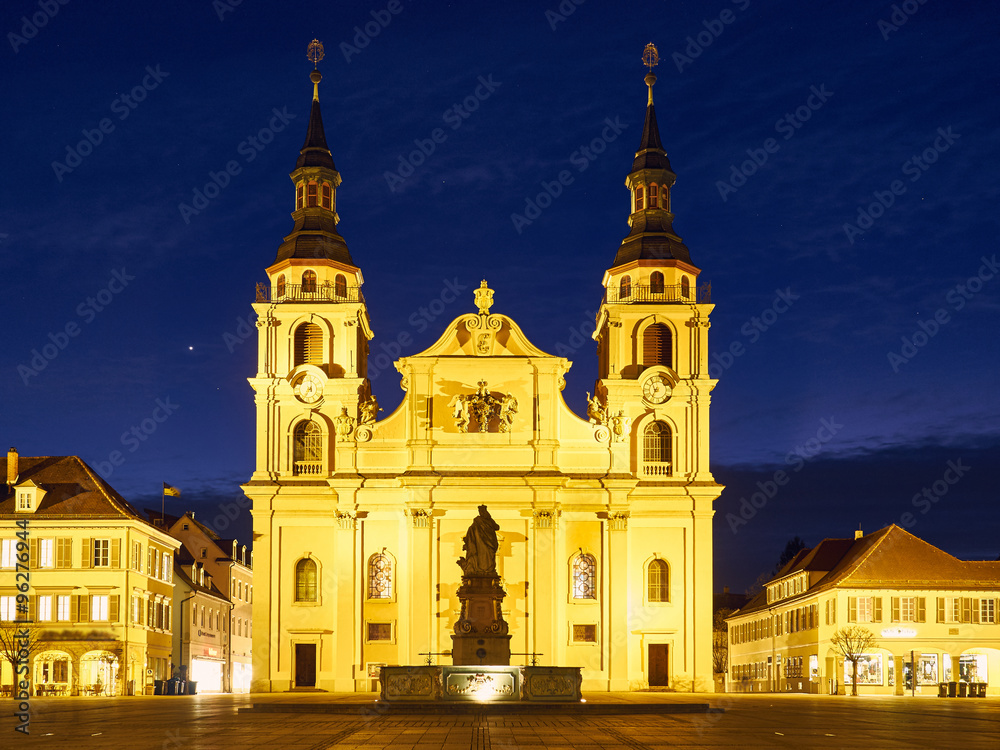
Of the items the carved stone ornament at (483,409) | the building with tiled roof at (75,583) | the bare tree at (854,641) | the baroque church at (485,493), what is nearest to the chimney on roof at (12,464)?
the building with tiled roof at (75,583)

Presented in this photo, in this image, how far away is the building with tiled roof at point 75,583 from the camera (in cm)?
Answer: 5731

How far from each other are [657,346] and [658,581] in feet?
33.6

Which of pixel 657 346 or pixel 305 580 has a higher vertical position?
pixel 657 346

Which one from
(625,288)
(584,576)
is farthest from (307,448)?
(625,288)

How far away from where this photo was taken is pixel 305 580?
192ft

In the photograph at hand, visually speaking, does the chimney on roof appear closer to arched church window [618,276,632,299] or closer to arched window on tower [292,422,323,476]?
arched window on tower [292,422,323,476]

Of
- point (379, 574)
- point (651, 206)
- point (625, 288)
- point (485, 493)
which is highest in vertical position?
point (651, 206)

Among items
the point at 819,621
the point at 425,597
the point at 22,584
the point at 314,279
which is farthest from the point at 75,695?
the point at 819,621

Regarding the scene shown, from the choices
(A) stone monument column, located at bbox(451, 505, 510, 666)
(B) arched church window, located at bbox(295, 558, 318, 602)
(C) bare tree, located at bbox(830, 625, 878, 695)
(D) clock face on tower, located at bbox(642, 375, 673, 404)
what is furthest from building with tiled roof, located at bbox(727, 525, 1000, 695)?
(A) stone monument column, located at bbox(451, 505, 510, 666)

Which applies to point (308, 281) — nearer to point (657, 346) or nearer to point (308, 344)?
point (308, 344)

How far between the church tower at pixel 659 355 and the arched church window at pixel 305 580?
47.0 ft

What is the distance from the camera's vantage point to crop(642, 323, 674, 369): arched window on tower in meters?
60.2

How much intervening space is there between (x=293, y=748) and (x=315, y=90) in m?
49.5

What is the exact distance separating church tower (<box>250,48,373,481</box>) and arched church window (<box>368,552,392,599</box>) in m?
4.12
